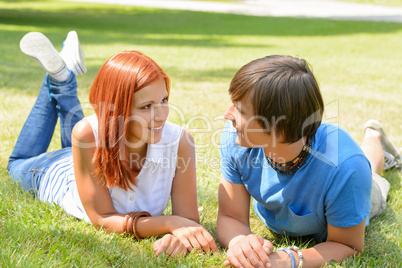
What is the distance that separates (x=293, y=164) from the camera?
2471mm

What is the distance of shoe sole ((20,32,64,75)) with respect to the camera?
357 cm

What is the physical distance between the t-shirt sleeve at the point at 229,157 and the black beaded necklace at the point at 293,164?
0.21 m

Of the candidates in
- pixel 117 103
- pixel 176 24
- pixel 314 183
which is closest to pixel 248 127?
pixel 314 183

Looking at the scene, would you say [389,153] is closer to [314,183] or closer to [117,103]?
[314,183]

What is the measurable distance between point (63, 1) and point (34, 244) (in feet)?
84.4

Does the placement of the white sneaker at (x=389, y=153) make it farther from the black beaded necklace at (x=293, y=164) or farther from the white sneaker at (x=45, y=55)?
the white sneaker at (x=45, y=55)

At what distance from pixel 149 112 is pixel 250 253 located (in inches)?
33.2

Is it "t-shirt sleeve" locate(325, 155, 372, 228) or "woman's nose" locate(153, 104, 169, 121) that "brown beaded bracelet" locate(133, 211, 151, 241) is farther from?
"t-shirt sleeve" locate(325, 155, 372, 228)

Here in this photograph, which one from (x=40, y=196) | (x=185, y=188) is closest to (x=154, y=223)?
(x=185, y=188)

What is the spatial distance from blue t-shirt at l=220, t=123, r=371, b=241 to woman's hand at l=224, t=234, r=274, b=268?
0.28m

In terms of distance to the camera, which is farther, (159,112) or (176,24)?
(176,24)

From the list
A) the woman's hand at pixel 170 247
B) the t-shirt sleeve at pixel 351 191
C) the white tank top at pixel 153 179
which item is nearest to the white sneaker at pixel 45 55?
the white tank top at pixel 153 179

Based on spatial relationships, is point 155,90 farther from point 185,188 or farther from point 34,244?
point 34,244

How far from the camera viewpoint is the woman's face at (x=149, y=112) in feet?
8.35
